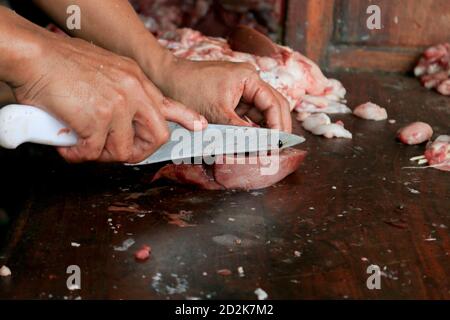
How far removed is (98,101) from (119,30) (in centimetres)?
63

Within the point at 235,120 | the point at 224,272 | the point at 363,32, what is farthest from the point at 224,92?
the point at 363,32

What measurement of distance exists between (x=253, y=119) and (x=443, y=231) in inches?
28.5

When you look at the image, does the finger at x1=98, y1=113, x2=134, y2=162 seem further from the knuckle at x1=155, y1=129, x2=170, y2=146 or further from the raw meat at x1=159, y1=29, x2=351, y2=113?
the raw meat at x1=159, y1=29, x2=351, y2=113

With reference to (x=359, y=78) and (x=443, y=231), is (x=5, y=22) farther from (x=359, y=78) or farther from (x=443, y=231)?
(x=359, y=78)

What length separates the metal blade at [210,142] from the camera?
2191mm

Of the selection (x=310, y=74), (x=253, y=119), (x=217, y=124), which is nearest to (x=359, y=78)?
(x=310, y=74)

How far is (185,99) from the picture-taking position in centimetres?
242

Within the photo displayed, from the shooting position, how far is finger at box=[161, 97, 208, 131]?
208cm

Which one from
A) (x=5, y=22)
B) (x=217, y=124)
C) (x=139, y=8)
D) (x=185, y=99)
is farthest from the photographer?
(x=139, y=8)

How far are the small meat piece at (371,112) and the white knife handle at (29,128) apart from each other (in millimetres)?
1376

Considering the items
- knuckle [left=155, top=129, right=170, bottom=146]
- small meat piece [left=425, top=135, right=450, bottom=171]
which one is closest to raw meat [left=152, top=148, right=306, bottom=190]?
knuckle [left=155, top=129, right=170, bottom=146]

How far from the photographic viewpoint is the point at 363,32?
3.67m

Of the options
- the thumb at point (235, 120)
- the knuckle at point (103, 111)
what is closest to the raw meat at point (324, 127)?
the thumb at point (235, 120)
